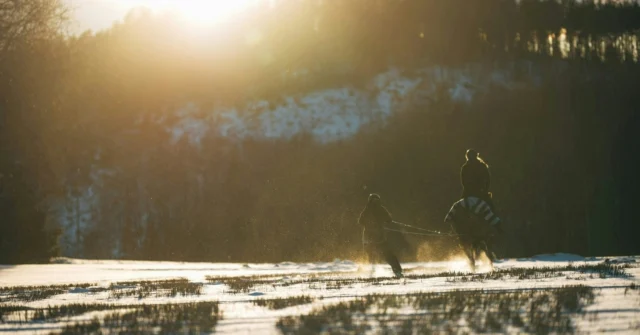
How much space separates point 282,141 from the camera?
113 metres

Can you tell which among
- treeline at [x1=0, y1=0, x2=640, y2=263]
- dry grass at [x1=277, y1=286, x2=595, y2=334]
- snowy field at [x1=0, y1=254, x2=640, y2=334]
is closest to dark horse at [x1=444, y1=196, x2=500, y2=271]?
snowy field at [x1=0, y1=254, x2=640, y2=334]

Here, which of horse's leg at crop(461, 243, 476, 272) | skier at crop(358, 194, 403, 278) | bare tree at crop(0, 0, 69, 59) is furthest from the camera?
bare tree at crop(0, 0, 69, 59)

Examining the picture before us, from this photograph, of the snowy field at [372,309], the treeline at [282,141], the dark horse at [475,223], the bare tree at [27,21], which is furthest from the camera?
the treeline at [282,141]

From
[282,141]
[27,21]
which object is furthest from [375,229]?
[282,141]

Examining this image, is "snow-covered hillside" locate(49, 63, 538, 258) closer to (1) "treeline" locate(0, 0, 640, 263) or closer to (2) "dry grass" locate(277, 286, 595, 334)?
(1) "treeline" locate(0, 0, 640, 263)

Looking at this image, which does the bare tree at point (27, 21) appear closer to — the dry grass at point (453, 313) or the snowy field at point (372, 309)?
the snowy field at point (372, 309)

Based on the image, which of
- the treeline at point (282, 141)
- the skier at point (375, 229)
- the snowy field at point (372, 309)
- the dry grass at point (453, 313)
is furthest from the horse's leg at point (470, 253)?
the treeline at point (282, 141)

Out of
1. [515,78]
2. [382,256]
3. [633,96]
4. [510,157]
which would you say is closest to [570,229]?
[510,157]

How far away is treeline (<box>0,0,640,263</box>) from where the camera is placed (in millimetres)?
47344

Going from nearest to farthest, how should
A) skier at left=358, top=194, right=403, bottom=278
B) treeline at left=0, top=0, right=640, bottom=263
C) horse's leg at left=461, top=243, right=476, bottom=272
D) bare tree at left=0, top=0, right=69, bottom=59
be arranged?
1. horse's leg at left=461, top=243, right=476, bottom=272
2. skier at left=358, top=194, right=403, bottom=278
3. bare tree at left=0, top=0, right=69, bottom=59
4. treeline at left=0, top=0, right=640, bottom=263

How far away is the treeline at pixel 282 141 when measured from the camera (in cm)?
4734

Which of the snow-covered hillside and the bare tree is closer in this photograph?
the bare tree

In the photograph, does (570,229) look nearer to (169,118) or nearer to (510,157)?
(510,157)

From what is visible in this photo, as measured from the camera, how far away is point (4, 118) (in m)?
46.2
